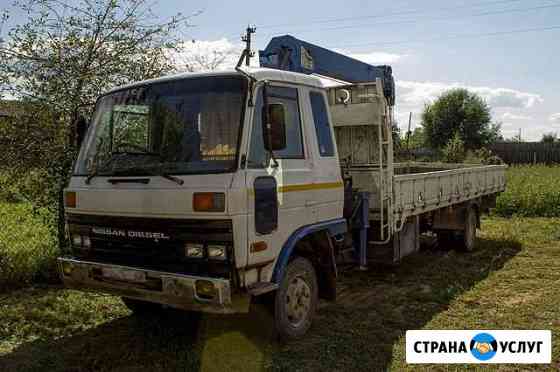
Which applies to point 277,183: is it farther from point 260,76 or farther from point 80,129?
point 80,129

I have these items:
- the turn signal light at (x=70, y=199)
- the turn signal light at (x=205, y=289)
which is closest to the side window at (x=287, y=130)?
the turn signal light at (x=205, y=289)

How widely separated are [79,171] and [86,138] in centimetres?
34

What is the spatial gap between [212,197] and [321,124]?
1696mm

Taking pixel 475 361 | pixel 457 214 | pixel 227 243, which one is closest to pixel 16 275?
pixel 227 243

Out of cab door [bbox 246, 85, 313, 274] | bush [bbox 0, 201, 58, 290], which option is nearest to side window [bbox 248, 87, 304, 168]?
cab door [bbox 246, 85, 313, 274]

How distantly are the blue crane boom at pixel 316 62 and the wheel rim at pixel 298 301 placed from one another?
2.87 meters

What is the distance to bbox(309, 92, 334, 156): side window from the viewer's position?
5.17m

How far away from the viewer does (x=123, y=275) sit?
4367 millimetres

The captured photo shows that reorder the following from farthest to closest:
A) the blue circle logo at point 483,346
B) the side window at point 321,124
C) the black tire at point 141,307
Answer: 1. the black tire at point 141,307
2. the side window at point 321,124
3. the blue circle logo at point 483,346

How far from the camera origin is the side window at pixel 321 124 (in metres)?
5.17

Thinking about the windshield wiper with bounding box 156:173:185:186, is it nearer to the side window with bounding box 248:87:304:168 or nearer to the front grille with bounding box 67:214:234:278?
the front grille with bounding box 67:214:234:278

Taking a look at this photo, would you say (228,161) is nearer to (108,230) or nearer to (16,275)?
(108,230)

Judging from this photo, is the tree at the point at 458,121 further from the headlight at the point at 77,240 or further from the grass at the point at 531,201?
the headlight at the point at 77,240

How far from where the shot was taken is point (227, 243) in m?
4.04
